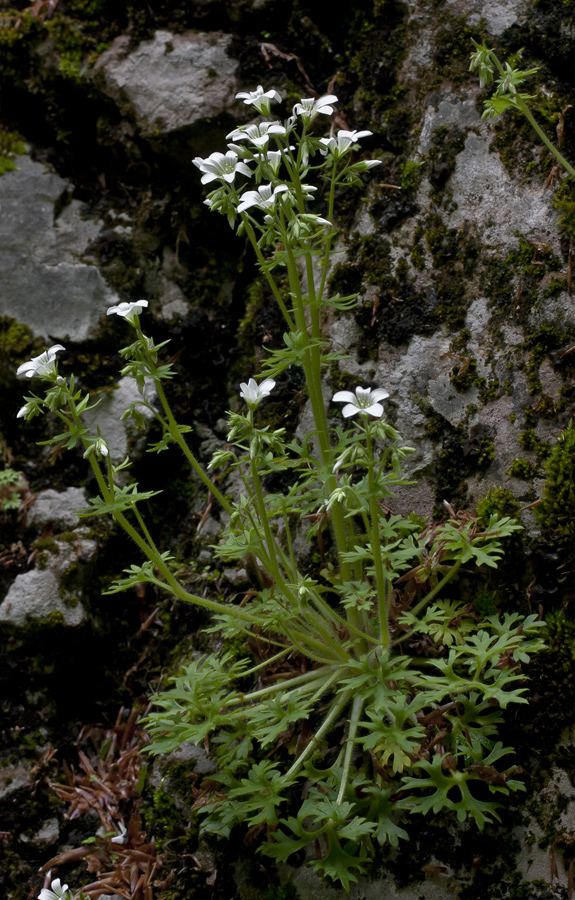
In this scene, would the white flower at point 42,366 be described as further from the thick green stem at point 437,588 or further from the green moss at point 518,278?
the green moss at point 518,278

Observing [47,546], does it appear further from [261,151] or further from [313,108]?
[313,108]

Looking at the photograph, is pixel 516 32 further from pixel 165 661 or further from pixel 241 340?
pixel 165 661

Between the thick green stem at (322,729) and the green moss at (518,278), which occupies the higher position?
the green moss at (518,278)

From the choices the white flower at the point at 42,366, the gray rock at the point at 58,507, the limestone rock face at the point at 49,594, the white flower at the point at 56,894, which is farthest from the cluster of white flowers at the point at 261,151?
the white flower at the point at 56,894

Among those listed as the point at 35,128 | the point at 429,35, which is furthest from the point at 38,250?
the point at 429,35

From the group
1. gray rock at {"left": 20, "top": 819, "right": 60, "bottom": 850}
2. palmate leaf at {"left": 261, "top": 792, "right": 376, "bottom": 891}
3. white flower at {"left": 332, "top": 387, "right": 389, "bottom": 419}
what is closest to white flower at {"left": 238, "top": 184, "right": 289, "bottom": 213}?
white flower at {"left": 332, "top": 387, "right": 389, "bottom": 419}

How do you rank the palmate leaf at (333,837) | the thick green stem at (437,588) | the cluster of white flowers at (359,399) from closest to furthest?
the cluster of white flowers at (359,399)
the palmate leaf at (333,837)
the thick green stem at (437,588)

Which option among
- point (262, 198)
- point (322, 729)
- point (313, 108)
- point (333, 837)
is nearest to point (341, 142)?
point (313, 108)
